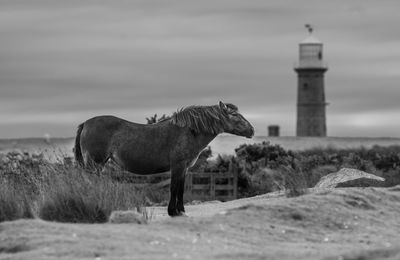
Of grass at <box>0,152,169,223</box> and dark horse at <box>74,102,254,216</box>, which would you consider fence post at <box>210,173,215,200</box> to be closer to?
dark horse at <box>74,102,254,216</box>

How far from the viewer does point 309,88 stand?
103188mm

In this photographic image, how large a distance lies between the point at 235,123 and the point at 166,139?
1246 mm

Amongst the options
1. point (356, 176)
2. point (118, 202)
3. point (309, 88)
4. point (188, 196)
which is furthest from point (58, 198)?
point (309, 88)

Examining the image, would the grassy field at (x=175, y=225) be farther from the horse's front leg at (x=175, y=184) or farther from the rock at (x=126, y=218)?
the horse's front leg at (x=175, y=184)

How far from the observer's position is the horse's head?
1928 centimetres

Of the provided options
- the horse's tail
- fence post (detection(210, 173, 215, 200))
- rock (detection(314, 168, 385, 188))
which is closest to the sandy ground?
the horse's tail

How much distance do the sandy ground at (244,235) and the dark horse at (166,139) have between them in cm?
209

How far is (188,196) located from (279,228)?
58.0ft

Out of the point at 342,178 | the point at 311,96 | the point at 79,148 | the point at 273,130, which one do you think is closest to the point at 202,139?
the point at 79,148

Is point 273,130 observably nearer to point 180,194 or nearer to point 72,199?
point 180,194

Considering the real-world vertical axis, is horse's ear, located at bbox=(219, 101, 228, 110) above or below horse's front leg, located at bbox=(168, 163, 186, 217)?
above

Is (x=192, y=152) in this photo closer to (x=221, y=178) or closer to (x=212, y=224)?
(x=212, y=224)

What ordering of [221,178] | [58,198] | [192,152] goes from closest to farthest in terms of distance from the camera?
[58,198]
[192,152]
[221,178]

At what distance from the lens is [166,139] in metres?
18.9
